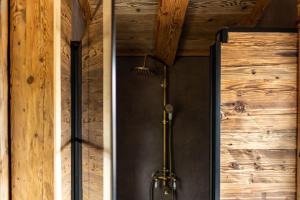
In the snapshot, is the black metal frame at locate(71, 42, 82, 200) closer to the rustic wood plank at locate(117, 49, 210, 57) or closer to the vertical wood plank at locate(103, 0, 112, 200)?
the vertical wood plank at locate(103, 0, 112, 200)

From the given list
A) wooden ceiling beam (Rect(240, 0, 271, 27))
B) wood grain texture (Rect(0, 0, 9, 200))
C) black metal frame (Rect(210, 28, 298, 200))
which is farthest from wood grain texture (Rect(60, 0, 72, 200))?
wooden ceiling beam (Rect(240, 0, 271, 27))

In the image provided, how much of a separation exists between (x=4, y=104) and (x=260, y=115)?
1136 mm

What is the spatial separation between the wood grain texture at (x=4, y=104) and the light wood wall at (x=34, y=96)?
0.09 feet

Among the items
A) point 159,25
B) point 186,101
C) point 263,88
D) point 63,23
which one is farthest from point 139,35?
point 263,88

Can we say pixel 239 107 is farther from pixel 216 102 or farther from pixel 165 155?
pixel 165 155

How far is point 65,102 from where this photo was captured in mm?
1436

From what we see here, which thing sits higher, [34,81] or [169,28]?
[169,28]

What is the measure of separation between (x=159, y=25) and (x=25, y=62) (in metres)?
1.18

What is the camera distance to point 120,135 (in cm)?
296

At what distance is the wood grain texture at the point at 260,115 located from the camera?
1.39m

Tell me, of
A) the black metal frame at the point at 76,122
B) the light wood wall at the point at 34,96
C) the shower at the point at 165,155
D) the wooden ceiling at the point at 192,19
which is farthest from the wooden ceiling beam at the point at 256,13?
the light wood wall at the point at 34,96

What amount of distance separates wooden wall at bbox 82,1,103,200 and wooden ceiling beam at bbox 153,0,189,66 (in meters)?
0.57

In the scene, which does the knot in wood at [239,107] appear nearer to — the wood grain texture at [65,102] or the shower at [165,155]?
the wood grain texture at [65,102]

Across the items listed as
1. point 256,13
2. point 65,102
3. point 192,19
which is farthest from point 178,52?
point 65,102
